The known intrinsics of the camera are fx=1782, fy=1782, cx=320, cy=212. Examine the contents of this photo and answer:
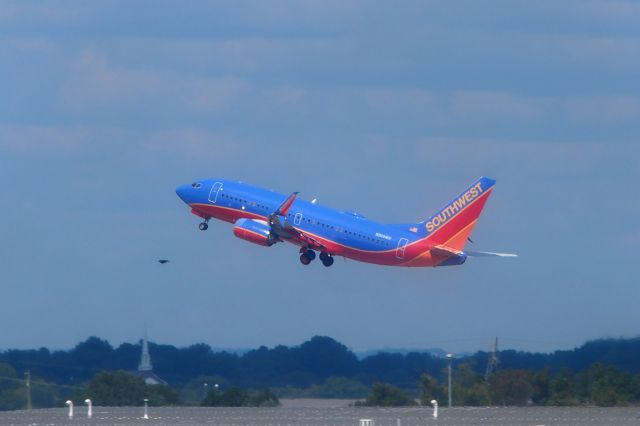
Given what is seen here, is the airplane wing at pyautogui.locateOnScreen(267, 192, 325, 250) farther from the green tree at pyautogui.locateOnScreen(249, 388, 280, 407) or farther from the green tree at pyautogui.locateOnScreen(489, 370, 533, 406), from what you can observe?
the green tree at pyautogui.locateOnScreen(489, 370, 533, 406)

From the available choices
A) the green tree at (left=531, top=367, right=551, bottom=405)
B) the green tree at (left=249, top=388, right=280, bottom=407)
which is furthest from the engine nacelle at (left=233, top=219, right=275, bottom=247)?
the green tree at (left=531, top=367, right=551, bottom=405)

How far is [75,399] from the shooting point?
398 ft

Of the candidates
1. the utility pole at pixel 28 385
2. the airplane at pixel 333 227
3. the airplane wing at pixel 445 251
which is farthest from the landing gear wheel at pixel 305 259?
the utility pole at pixel 28 385

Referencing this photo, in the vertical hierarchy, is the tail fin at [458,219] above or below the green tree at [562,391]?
above

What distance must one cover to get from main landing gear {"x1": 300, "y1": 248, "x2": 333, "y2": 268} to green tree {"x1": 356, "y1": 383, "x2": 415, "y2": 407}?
14930 millimetres

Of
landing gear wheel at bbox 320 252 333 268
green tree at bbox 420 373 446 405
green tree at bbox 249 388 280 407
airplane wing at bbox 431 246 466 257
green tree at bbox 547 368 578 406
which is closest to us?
green tree at bbox 547 368 578 406

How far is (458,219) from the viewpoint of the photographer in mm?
125625

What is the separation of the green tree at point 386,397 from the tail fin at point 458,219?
12011mm

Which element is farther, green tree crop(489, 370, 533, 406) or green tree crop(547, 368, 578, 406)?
green tree crop(489, 370, 533, 406)

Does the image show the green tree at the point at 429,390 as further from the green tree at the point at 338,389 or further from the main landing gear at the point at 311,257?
the main landing gear at the point at 311,257

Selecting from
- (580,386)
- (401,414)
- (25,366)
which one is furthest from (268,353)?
(401,414)

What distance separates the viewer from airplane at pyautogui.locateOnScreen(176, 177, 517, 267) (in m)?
126

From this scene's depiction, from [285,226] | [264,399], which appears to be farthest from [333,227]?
[264,399]

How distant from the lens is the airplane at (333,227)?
126 meters
